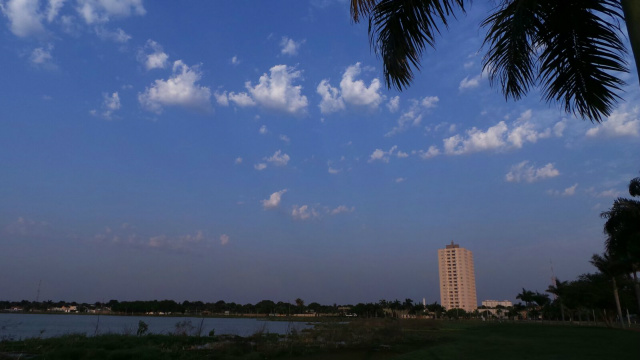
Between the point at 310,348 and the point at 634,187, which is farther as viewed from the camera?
the point at 634,187

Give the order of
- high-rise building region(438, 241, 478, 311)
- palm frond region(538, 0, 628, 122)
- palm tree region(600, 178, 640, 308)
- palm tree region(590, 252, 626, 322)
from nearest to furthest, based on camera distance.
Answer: palm frond region(538, 0, 628, 122) < palm tree region(600, 178, 640, 308) < palm tree region(590, 252, 626, 322) < high-rise building region(438, 241, 478, 311)

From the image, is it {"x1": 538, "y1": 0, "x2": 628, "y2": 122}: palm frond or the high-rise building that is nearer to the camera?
{"x1": 538, "y1": 0, "x2": 628, "y2": 122}: palm frond

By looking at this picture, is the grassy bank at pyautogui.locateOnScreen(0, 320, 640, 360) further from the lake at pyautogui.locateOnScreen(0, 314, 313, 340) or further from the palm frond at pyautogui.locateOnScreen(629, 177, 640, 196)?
the palm frond at pyautogui.locateOnScreen(629, 177, 640, 196)

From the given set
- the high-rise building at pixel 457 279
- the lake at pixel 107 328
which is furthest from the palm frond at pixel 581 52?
the high-rise building at pixel 457 279

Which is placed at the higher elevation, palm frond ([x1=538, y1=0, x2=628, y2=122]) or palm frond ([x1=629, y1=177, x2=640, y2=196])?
palm frond ([x1=629, y1=177, x2=640, y2=196])

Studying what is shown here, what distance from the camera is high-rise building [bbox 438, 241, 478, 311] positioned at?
6619 inches

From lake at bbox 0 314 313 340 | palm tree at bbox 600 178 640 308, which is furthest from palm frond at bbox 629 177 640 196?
lake at bbox 0 314 313 340

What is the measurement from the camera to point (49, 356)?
1717cm

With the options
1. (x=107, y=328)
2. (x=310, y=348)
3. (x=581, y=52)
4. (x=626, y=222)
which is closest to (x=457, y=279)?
(x=626, y=222)

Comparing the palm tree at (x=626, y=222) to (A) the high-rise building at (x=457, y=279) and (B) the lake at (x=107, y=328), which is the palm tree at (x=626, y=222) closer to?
(B) the lake at (x=107, y=328)

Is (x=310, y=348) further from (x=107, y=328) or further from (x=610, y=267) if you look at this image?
(x=610, y=267)

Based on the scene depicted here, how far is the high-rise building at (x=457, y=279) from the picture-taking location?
16812 cm

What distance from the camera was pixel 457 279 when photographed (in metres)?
170

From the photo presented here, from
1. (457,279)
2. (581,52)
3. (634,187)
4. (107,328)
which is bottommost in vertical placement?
(107,328)
